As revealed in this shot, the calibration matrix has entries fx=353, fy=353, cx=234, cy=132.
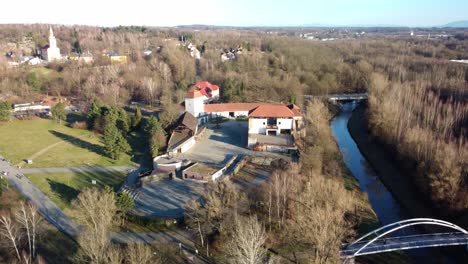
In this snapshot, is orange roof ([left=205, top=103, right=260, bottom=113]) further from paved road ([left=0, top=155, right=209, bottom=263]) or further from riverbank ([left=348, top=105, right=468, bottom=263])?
paved road ([left=0, top=155, right=209, bottom=263])

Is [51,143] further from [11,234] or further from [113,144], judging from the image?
[11,234]

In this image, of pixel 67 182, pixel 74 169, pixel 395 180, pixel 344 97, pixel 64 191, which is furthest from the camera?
pixel 344 97

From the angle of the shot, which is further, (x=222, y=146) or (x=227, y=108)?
(x=227, y=108)

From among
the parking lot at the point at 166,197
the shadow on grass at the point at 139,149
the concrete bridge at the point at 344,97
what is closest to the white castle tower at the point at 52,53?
the shadow on grass at the point at 139,149

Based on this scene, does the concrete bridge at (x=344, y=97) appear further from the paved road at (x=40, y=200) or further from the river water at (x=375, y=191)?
the paved road at (x=40, y=200)

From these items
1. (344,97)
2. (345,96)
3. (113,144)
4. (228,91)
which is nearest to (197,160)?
(113,144)

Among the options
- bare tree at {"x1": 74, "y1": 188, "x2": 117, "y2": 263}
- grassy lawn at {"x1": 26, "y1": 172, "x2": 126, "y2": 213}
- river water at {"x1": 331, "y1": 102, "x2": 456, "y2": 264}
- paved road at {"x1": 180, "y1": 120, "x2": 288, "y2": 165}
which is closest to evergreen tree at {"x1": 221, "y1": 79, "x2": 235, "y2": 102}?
paved road at {"x1": 180, "y1": 120, "x2": 288, "y2": 165}
